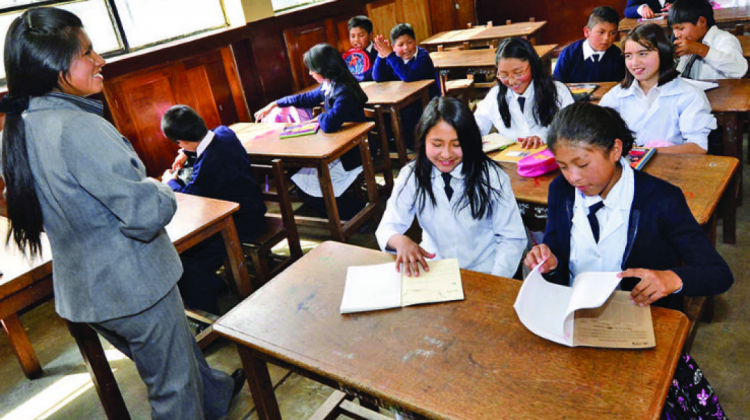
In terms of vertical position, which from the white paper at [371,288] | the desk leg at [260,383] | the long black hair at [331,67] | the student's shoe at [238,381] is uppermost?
the long black hair at [331,67]

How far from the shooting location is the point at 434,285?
57.1 inches

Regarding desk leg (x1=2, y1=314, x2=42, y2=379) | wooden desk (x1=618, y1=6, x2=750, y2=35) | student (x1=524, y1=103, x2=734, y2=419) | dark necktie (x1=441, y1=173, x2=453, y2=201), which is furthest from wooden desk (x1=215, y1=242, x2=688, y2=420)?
wooden desk (x1=618, y1=6, x2=750, y2=35)

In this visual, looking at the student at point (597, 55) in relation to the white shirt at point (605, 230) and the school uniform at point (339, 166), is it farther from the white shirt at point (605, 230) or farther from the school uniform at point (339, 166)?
the white shirt at point (605, 230)

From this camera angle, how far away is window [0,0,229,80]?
11.9ft

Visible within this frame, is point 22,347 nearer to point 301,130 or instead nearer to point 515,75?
point 301,130

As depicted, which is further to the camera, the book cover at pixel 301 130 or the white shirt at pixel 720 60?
the book cover at pixel 301 130

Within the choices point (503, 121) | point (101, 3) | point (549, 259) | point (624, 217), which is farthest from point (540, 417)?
point (101, 3)

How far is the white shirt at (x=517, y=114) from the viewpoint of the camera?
2637 mm

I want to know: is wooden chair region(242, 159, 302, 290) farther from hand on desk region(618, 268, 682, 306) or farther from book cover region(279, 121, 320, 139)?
hand on desk region(618, 268, 682, 306)

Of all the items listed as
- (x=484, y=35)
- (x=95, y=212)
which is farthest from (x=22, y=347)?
(x=484, y=35)

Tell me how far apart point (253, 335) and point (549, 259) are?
83cm

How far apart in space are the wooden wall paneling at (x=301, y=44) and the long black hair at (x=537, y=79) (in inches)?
114

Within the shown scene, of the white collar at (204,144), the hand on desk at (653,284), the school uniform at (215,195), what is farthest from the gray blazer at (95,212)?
the hand on desk at (653,284)

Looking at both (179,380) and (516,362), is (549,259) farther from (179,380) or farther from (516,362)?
(179,380)
